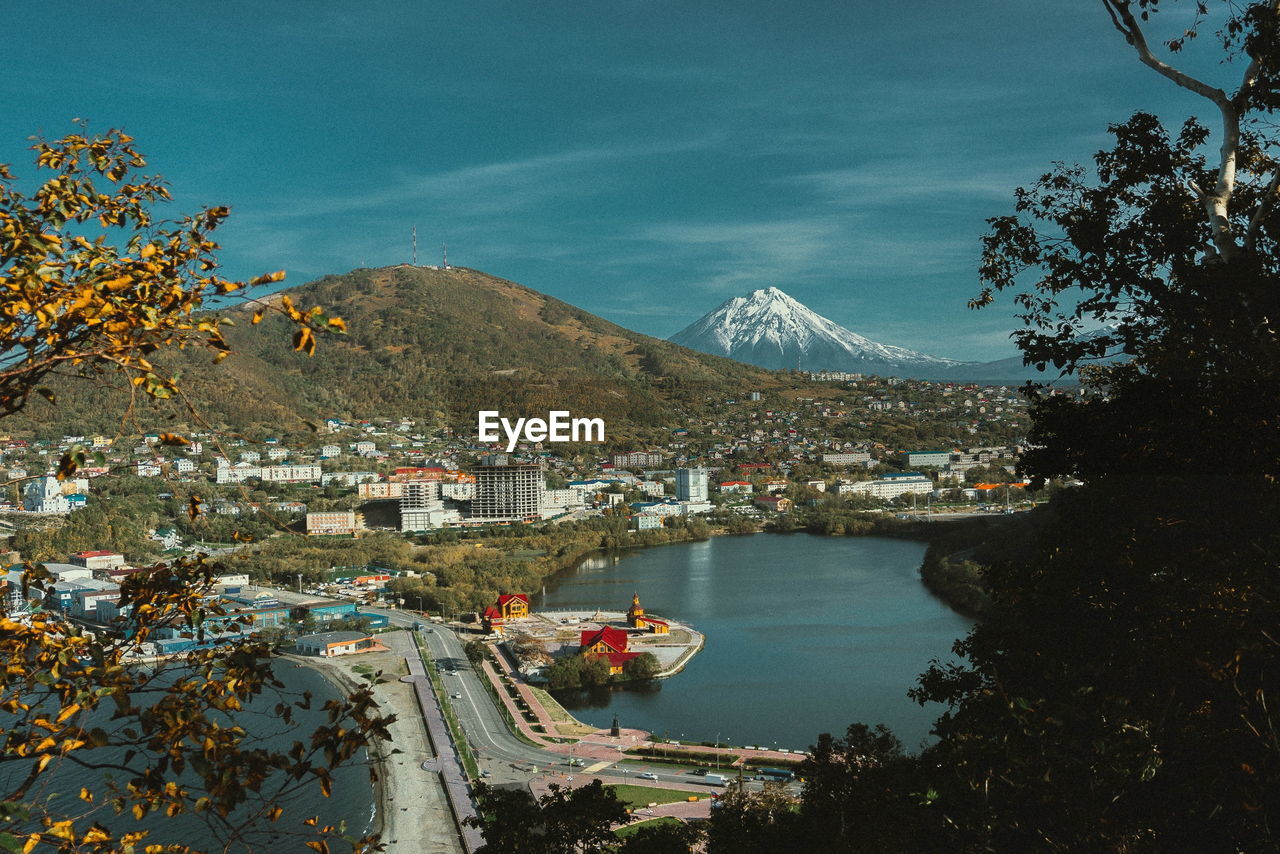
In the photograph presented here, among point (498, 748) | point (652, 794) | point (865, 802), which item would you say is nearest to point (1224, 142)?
point (865, 802)

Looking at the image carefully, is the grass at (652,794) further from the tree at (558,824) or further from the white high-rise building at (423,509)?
the white high-rise building at (423,509)

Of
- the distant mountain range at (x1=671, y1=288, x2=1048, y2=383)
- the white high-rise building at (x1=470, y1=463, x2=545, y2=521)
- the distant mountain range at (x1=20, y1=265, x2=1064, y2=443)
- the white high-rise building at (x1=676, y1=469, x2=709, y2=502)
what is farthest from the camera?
the distant mountain range at (x1=671, y1=288, x2=1048, y2=383)

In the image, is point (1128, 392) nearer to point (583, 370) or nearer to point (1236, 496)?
point (1236, 496)

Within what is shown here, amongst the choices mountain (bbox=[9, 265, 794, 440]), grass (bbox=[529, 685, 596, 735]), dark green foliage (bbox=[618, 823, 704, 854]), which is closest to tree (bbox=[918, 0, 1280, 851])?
dark green foliage (bbox=[618, 823, 704, 854])

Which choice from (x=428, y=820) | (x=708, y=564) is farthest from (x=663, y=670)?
(x=708, y=564)

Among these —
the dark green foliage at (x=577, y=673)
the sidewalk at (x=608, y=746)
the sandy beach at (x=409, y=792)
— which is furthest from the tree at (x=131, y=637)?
the dark green foliage at (x=577, y=673)

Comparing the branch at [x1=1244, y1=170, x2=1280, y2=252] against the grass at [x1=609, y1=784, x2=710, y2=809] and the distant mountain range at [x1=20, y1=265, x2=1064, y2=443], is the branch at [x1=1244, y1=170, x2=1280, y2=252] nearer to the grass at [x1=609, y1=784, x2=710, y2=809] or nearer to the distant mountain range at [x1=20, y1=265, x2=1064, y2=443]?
the grass at [x1=609, y1=784, x2=710, y2=809]
